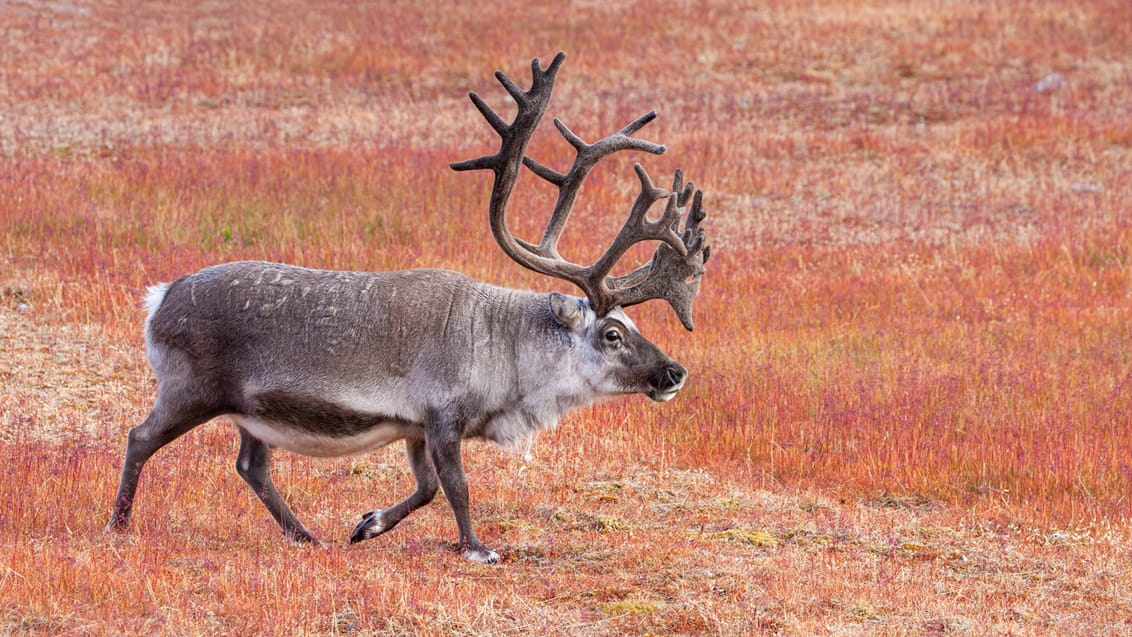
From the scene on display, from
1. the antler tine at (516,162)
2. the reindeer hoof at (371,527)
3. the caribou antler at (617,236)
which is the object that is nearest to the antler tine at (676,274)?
the caribou antler at (617,236)

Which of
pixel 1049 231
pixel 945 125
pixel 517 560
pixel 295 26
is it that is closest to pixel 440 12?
pixel 295 26

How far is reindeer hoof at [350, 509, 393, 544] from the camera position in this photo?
8234 millimetres

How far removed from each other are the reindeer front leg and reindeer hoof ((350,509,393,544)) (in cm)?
47

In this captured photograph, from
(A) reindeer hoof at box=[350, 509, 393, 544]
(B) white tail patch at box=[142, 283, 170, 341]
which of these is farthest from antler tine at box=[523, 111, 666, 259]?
(B) white tail patch at box=[142, 283, 170, 341]

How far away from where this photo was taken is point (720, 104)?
26.7 meters

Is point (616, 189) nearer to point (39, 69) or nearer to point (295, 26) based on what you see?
point (39, 69)

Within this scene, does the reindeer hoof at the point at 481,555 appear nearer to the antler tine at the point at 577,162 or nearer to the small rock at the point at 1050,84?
the antler tine at the point at 577,162

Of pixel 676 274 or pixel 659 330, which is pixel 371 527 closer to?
pixel 676 274

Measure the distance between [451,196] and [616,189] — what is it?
3032mm

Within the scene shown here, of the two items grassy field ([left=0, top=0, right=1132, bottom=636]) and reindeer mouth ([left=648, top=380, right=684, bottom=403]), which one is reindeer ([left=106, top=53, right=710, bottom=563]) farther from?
grassy field ([left=0, top=0, right=1132, bottom=636])

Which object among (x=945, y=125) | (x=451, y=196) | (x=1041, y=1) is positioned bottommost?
(x=451, y=196)

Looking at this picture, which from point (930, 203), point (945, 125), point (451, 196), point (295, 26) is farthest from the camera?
point (295, 26)

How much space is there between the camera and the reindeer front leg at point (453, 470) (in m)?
7.95

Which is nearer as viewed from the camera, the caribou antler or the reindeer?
the reindeer
